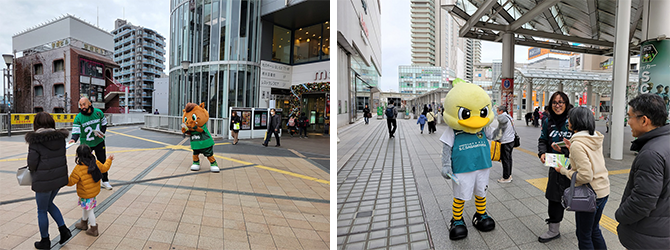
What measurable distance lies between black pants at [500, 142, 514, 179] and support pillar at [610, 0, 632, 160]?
2.89m

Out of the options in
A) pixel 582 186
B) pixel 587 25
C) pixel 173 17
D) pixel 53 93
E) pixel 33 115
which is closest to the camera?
pixel 582 186

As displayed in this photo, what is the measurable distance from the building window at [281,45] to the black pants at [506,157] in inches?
145

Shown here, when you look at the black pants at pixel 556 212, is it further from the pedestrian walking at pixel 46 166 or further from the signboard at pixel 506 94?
the pedestrian walking at pixel 46 166

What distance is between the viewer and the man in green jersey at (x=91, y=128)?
2.28 meters

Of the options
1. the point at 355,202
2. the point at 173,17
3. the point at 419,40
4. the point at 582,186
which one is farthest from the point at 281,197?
the point at 419,40

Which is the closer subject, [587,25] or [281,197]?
[281,197]

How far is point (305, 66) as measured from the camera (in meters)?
4.98

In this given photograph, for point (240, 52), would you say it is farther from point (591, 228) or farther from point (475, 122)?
point (591, 228)

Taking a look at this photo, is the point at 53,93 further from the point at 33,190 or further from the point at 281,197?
the point at 281,197

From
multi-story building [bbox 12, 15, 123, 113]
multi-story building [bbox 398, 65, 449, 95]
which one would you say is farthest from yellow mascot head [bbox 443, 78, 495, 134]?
multi-story building [bbox 12, 15, 123, 113]

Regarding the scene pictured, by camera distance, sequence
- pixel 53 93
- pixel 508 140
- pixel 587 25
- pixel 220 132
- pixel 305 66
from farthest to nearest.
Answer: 1. pixel 587 25
2. pixel 305 66
3. pixel 220 132
4. pixel 508 140
5. pixel 53 93

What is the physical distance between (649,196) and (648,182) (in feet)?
0.23

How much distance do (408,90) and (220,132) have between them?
11.0ft

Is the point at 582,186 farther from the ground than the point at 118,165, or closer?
farther from the ground
